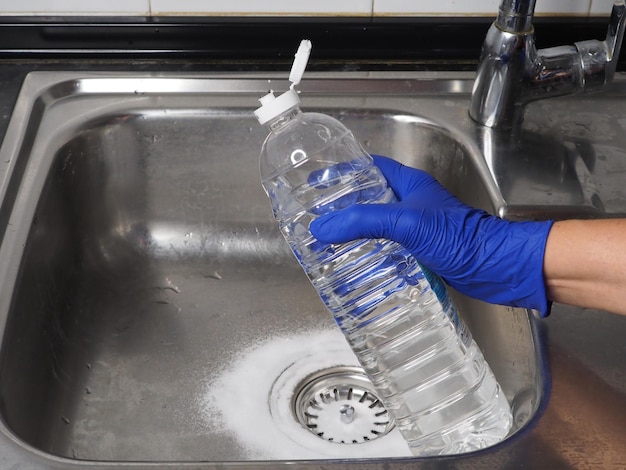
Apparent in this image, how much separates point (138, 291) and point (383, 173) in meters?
0.44

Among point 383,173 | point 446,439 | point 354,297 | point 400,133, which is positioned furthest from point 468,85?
point 446,439

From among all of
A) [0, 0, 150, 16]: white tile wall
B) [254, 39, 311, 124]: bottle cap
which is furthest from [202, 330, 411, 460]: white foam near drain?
[0, 0, 150, 16]: white tile wall

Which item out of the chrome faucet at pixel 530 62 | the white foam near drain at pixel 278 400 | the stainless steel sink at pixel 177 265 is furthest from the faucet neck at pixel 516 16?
the white foam near drain at pixel 278 400

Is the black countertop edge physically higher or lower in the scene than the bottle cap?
lower

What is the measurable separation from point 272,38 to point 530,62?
40 centimetres

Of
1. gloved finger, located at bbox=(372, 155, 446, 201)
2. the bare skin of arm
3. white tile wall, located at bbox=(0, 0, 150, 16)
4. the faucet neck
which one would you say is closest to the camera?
the bare skin of arm

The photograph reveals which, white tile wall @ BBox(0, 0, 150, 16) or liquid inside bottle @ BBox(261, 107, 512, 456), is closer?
liquid inside bottle @ BBox(261, 107, 512, 456)

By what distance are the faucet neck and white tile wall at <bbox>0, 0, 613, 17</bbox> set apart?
0.76 ft

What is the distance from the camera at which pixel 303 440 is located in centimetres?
108

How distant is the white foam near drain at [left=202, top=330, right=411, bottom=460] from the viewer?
1065 millimetres

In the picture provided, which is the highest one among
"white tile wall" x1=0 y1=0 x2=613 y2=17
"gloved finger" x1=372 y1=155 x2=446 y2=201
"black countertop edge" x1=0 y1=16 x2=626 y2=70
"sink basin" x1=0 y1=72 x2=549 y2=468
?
"white tile wall" x1=0 y1=0 x2=613 y2=17

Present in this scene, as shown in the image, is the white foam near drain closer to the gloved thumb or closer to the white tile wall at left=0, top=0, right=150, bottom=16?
the gloved thumb

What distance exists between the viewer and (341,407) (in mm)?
1139

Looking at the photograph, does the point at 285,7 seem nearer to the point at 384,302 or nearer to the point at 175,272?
the point at 175,272
